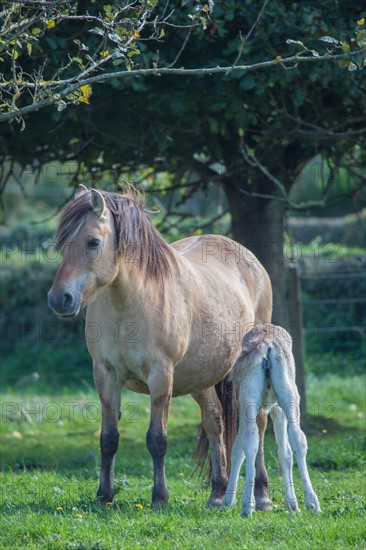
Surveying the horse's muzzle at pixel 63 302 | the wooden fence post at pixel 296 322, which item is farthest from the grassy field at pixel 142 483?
the horse's muzzle at pixel 63 302

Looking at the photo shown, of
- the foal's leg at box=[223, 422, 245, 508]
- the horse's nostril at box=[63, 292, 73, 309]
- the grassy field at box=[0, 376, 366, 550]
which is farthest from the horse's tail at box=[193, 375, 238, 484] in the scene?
the horse's nostril at box=[63, 292, 73, 309]

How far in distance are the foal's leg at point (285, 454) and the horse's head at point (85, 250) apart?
59.9 inches

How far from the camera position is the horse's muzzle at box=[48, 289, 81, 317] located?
5.10 metres

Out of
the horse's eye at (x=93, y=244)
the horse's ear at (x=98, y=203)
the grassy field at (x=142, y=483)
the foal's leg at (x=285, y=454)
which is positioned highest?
the horse's ear at (x=98, y=203)

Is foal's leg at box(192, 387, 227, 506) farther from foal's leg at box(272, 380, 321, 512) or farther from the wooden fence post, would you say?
the wooden fence post

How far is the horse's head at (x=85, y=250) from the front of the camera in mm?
5211

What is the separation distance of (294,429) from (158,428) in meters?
0.92

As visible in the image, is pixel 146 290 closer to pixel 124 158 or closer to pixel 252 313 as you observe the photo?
pixel 252 313

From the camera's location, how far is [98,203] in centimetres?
542

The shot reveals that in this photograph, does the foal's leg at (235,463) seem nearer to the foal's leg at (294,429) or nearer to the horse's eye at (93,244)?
the foal's leg at (294,429)

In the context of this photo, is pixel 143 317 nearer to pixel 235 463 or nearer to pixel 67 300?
pixel 67 300

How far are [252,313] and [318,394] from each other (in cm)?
474

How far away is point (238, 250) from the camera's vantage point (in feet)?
24.5

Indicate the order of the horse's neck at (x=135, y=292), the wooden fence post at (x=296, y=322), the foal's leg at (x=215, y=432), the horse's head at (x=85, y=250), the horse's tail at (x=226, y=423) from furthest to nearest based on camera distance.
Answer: the wooden fence post at (x=296, y=322), the horse's tail at (x=226, y=423), the foal's leg at (x=215, y=432), the horse's neck at (x=135, y=292), the horse's head at (x=85, y=250)
